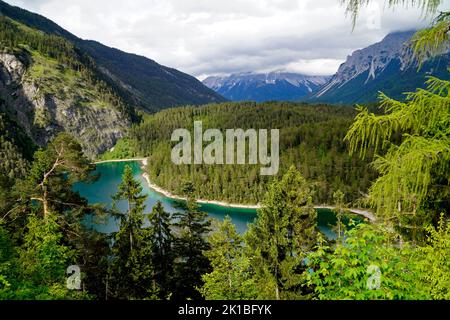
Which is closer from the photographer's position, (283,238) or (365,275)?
→ (365,275)

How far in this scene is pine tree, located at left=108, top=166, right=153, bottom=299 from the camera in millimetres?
20125

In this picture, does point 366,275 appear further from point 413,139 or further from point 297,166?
point 297,166

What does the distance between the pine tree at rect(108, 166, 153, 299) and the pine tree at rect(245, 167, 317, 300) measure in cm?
734

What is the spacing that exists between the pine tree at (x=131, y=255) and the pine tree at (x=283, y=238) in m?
7.34

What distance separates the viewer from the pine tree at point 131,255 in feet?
66.0

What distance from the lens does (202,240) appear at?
2686cm

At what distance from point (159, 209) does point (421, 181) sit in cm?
2158

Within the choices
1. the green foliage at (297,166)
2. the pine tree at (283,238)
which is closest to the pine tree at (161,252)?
the pine tree at (283,238)

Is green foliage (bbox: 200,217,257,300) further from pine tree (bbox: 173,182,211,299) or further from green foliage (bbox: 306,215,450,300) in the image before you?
green foliage (bbox: 306,215,450,300)

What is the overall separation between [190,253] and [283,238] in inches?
306

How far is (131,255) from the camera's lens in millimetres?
20281

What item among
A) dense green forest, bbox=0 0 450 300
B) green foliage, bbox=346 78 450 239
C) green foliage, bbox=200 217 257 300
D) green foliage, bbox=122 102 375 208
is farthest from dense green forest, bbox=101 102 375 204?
green foliage, bbox=346 78 450 239

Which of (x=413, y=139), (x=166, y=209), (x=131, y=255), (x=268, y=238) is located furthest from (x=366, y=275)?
(x=166, y=209)
